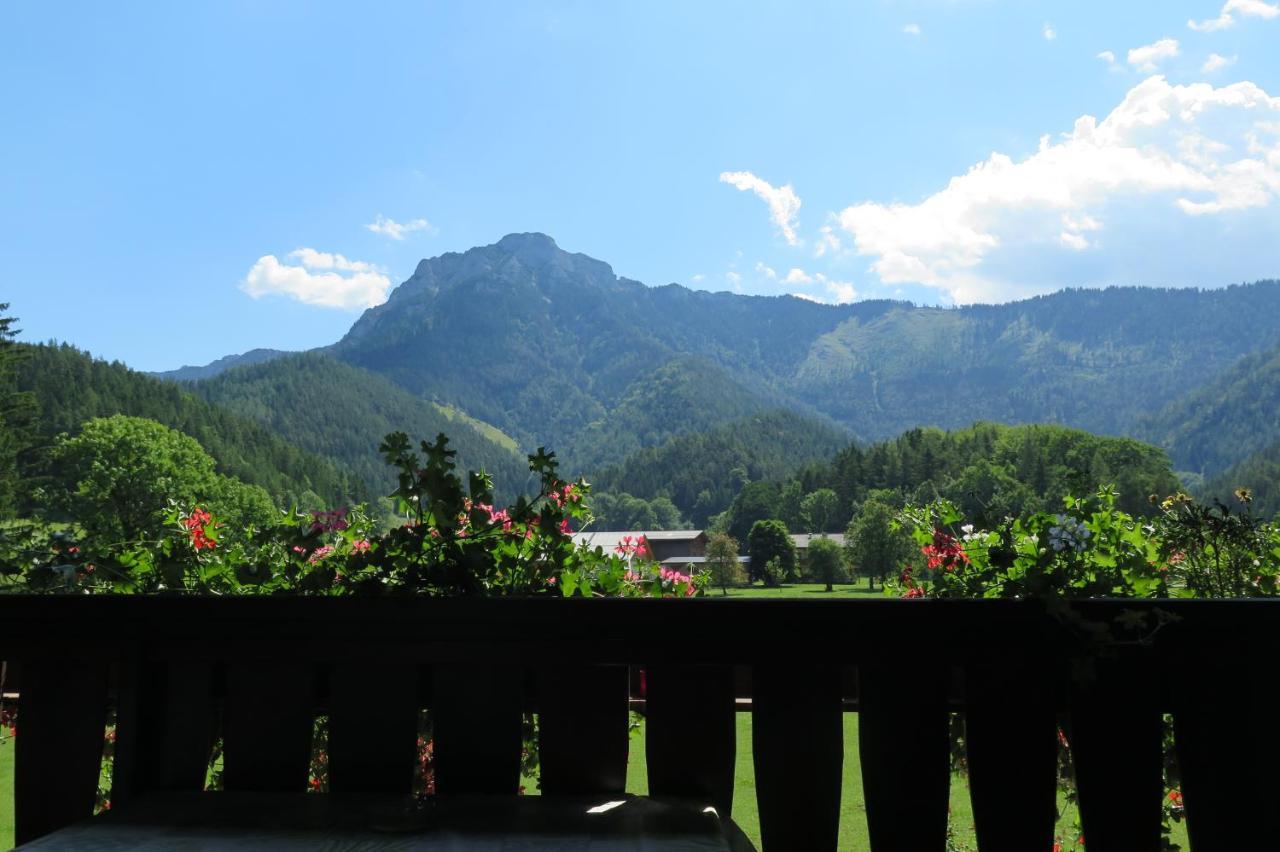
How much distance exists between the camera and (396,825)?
2.80ft

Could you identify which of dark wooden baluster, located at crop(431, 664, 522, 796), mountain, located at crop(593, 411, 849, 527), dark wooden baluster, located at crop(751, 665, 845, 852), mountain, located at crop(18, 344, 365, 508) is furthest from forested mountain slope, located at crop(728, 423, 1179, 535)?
dark wooden baluster, located at crop(431, 664, 522, 796)

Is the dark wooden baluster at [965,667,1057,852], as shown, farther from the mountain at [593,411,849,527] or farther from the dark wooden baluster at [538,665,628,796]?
the mountain at [593,411,849,527]

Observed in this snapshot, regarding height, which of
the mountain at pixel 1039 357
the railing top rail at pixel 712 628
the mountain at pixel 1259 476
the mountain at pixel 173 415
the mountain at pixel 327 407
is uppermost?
the mountain at pixel 1039 357

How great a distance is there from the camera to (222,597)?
1087 mm

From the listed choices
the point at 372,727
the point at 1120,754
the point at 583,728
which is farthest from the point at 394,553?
the point at 1120,754

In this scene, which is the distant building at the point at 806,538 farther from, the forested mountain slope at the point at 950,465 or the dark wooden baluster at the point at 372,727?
the dark wooden baluster at the point at 372,727

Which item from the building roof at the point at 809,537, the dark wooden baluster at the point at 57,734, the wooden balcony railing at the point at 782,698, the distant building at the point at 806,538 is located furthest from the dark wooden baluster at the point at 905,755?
the building roof at the point at 809,537

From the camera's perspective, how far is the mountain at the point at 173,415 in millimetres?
39531

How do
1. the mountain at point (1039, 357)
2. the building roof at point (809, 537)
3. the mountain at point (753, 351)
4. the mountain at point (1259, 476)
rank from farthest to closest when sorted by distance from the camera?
→ the mountain at point (1039, 357), the mountain at point (753, 351), the mountain at point (1259, 476), the building roof at point (809, 537)

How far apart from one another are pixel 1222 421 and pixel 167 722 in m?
98.4

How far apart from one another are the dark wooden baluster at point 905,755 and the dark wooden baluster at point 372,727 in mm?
560

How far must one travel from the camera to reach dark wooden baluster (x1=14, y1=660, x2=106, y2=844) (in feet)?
3.81

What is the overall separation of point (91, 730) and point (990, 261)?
4933 inches

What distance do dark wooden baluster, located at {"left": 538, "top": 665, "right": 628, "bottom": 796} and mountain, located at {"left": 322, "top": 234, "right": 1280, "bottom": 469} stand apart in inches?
3978
